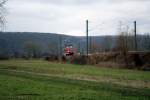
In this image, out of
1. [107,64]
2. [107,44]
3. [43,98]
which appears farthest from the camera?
[107,44]

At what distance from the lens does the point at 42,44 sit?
7013 inches

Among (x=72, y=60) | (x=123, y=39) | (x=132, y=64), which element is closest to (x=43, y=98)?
(x=132, y=64)

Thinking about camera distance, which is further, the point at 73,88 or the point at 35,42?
the point at 35,42

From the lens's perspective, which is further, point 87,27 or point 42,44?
point 42,44

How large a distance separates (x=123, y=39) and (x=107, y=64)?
69.9 ft

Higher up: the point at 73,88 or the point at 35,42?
the point at 35,42

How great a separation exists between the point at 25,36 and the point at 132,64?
131 metres

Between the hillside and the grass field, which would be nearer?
the grass field

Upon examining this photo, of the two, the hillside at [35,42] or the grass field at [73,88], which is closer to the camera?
the grass field at [73,88]

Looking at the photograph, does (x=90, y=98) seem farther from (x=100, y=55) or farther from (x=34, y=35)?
(x=34, y=35)

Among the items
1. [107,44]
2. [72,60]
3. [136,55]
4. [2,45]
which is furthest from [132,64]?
[2,45]

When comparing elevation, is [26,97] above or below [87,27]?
below

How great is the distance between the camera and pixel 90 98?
14719mm

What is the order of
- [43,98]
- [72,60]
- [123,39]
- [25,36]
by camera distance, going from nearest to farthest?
1. [43,98]
2. [72,60]
3. [123,39]
4. [25,36]
